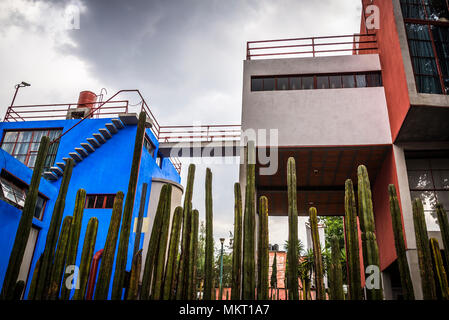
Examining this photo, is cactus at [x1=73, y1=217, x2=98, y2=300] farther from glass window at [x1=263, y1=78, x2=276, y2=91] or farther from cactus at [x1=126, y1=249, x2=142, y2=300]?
glass window at [x1=263, y1=78, x2=276, y2=91]

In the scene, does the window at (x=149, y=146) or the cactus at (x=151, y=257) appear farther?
the window at (x=149, y=146)

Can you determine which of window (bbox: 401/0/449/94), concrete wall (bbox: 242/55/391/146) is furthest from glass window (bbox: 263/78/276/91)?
window (bbox: 401/0/449/94)

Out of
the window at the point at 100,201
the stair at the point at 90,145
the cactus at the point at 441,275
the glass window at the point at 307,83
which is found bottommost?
the cactus at the point at 441,275

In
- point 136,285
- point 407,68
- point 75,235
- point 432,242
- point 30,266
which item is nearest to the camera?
point 136,285

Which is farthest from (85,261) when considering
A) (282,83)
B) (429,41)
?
(429,41)

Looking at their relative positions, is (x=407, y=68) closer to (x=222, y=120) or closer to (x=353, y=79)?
(x=353, y=79)

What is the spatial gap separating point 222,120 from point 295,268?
13.7 meters

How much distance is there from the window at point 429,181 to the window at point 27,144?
17.3 meters

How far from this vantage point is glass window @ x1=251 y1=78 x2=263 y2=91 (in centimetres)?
1445

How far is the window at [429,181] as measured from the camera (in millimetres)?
12281

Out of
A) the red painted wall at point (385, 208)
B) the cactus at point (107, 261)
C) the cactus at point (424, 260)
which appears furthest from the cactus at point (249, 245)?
the red painted wall at point (385, 208)

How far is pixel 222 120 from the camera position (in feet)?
59.8

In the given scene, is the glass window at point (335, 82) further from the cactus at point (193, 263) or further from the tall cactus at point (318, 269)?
the cactus at point (193, 263)
